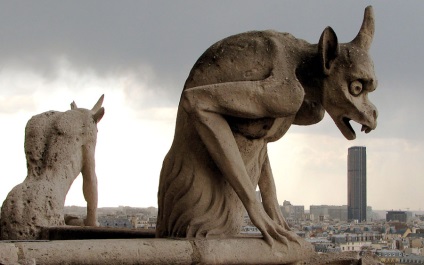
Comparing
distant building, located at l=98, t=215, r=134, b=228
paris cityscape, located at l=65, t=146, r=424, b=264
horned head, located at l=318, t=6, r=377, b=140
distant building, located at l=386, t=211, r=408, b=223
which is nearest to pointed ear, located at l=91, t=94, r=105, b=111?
horned head, located at l=318, t=6, r=377, b=140

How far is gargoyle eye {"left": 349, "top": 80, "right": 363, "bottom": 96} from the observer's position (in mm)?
7023

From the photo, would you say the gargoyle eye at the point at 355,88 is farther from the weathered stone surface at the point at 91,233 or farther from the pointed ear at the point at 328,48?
the weathered stone surface at the point at 91,233

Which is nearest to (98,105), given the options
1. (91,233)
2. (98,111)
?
(98,111)

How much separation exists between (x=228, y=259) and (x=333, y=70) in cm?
162

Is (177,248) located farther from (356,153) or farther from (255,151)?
(356,153)

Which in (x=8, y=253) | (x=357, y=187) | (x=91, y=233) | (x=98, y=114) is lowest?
(x=8, y=253)

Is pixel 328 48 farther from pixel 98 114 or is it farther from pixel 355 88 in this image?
pixel 98 114

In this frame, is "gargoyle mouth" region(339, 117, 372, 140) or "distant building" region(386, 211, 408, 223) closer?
"gargoyle mouth" region(339, 117, 372, 140)

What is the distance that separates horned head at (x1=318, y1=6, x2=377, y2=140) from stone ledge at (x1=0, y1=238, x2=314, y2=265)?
3.40 ft

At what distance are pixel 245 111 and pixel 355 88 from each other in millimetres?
923

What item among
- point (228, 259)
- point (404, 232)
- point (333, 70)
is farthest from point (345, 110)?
point (404, 232)

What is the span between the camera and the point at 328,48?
7.01m

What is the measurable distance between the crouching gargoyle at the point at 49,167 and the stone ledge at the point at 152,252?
322 cm

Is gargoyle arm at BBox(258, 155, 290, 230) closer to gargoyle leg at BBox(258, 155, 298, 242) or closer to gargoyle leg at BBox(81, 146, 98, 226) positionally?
gargoyle leg at BBox(258, 155, 298, 242)
